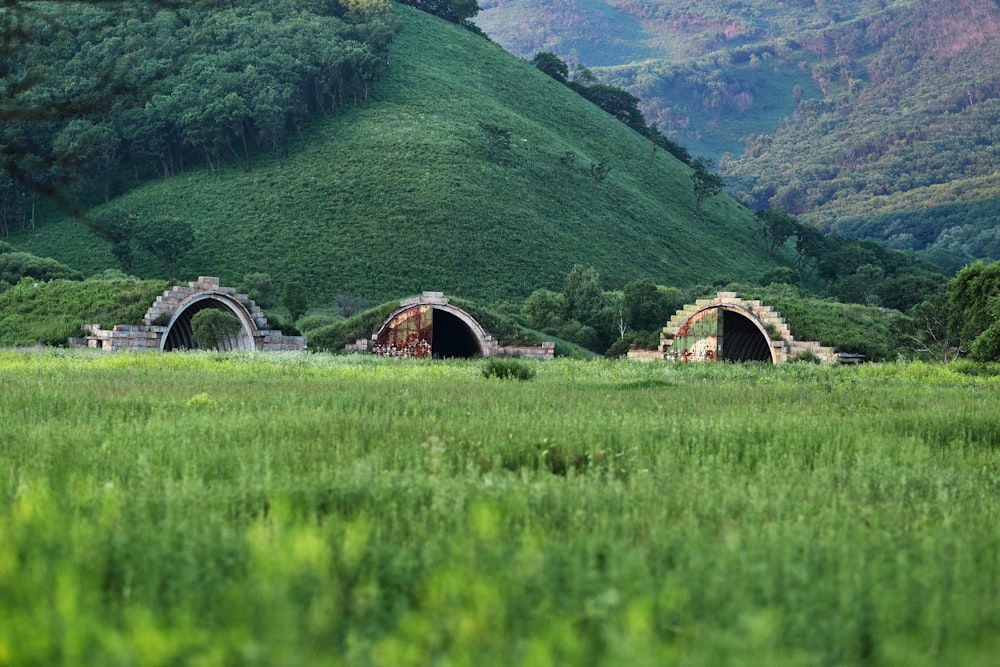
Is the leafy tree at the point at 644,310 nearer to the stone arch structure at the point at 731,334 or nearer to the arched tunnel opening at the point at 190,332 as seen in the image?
the stone arch structure at the point at 731,334

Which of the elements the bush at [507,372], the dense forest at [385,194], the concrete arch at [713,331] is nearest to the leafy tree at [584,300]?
the dense forest at [385,194]

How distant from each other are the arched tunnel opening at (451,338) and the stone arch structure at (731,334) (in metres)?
11.6

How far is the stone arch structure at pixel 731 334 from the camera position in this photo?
41062mm

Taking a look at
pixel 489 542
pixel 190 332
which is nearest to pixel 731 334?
pixel 190 332

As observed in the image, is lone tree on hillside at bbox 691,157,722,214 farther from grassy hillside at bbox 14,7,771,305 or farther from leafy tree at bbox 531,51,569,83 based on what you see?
leafy tree at bbox 531,51,569,83

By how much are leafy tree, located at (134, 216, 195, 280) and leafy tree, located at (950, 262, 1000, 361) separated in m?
63.0

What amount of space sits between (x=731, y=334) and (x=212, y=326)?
22.7m

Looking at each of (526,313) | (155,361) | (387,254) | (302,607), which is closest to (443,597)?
(302,607)

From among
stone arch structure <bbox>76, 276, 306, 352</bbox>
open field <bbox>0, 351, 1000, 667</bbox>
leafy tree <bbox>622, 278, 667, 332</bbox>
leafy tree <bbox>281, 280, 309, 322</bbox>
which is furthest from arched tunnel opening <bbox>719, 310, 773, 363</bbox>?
open field <bbox>0, 351, 1000, 667</bbox>

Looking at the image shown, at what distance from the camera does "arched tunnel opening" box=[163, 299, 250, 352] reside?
1780 inches

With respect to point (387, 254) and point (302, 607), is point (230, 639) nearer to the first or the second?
point (302, 607)

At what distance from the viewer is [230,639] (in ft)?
14.2

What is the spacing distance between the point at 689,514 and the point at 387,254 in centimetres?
8004

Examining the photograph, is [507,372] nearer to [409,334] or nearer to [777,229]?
[409,334]
